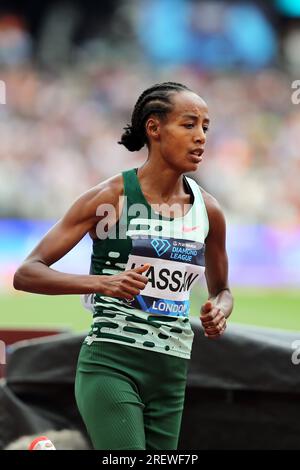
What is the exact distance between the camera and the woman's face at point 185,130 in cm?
409

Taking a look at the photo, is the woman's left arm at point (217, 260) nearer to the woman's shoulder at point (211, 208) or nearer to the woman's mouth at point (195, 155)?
the woman's shoulder at point (211, 208)

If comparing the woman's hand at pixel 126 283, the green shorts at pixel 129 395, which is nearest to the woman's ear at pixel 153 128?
the woman's hand at pixel 126 283

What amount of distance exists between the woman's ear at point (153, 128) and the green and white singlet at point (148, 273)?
0.88ft

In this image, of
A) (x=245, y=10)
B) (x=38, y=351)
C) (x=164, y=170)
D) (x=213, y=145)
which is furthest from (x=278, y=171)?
(x=164, y=170)

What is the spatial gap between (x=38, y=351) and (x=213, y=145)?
14.9m

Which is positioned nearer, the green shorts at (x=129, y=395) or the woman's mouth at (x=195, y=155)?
the green shorts at (x=129, y=395)

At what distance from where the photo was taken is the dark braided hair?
4176mm

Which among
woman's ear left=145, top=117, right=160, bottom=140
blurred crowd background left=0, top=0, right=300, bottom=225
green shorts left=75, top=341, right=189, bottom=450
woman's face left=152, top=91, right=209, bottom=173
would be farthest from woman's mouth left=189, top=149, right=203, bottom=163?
blurred crowd background left=0, top=0, right=300, bottom=225

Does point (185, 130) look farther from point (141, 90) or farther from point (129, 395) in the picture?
point (141, 90)

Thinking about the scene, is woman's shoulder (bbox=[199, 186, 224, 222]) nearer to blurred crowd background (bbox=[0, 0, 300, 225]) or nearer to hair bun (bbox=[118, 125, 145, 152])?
hair bun (bbox=[118, 125, 145, 152])

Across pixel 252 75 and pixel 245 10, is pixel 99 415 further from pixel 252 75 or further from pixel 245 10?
pixel 245 10

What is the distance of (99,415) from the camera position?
3.93 metres

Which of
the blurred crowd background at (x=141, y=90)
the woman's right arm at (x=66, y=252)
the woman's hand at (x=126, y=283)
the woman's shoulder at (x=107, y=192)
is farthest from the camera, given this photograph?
the blurred crowd background at (x=141, y=90)

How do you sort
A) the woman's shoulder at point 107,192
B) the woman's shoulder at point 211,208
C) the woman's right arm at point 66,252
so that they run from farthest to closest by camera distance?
1. the woman's shoulder at point 211,208
2. the woman's shoulder at point 107,192
3. the woman's right arm at point 66,252
